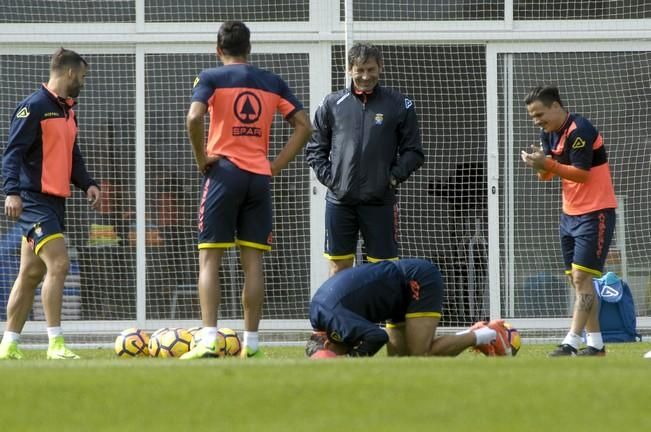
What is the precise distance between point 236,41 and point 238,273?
536 centimetres

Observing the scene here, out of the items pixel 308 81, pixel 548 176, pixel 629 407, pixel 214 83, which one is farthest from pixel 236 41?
pixel 308 81

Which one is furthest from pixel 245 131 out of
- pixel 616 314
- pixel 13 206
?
pixel 616 314

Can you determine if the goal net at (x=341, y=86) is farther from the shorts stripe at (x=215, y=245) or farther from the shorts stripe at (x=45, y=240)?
the shorts stripe at (x=215, y=245)

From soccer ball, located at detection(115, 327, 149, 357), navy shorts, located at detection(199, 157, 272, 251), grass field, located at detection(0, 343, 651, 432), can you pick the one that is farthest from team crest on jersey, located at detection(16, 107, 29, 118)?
grass field, located at detection(0, 343, 651, 432)

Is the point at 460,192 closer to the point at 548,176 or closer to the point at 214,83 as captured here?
the point at 548,176

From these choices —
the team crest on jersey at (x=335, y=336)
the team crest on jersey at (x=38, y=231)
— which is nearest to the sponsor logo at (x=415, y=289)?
the team crest on jersey at (x=335, y=336)

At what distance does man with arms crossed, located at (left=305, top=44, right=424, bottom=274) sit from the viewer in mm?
9023

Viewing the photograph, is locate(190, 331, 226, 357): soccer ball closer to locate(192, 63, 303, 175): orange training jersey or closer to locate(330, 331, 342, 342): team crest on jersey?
locate(330, 331, 342, 342): team crest on jersey

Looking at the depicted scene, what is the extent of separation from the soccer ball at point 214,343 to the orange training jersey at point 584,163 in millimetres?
2560

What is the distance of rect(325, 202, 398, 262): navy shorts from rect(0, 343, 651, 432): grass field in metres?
2.83

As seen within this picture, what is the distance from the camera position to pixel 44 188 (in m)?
8.59

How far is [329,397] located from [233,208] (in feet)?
10.7

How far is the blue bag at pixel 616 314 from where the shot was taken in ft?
38.4

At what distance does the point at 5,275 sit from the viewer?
13.0 meters
